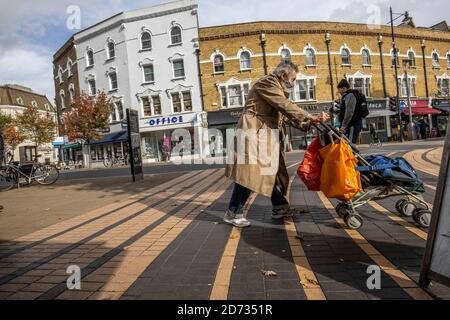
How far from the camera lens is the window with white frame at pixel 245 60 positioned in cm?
2973

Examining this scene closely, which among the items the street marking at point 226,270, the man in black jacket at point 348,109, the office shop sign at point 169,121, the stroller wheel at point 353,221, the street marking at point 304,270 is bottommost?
the street marking at point 304,270

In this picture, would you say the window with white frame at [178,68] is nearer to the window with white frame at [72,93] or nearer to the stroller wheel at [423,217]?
A: the window with white frame at [72,93]

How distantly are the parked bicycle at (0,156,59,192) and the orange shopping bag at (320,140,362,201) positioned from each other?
10658 mm

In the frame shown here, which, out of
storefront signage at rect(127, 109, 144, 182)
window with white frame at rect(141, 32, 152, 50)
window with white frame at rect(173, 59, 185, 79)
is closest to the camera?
storefront signage at rect(127, 109, 144, 182)

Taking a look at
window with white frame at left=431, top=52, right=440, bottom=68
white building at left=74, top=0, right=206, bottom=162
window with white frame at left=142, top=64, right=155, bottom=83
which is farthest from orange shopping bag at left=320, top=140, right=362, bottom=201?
window with white frame at left=431, top=52, right=440, bottom=68

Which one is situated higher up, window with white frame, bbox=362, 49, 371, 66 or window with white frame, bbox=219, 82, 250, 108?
window with white frame, bbox=362, 49, 371, 66

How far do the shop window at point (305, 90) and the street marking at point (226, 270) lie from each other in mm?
27609

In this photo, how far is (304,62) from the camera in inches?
1200

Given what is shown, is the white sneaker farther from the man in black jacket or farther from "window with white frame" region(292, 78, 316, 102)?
"window with white frame" region(292, 78, 316, 102)

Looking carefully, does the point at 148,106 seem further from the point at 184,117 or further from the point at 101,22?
the point at 101,22

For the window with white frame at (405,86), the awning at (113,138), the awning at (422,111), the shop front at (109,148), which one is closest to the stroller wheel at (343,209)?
the shop front at (109,148)

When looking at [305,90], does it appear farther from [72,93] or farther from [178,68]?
[72,93]

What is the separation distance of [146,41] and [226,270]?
103 feet

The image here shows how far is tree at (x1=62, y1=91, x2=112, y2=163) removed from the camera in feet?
104
